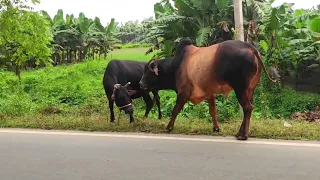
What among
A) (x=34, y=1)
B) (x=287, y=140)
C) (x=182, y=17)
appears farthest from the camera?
(x=182, y=17)

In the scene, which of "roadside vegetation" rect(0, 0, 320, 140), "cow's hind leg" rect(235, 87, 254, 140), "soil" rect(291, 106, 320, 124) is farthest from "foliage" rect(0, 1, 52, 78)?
"soil" rect(291, 106, 320, 124)

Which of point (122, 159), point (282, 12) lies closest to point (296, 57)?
point (282, 12)

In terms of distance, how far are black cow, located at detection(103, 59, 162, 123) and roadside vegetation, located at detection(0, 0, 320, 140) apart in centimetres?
39

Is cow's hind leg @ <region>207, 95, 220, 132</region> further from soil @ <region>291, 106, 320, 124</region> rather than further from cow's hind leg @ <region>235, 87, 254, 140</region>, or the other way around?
Answer: soil @ <region>291, 106, 320, 124</region>

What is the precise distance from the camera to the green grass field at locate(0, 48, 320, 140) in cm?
695

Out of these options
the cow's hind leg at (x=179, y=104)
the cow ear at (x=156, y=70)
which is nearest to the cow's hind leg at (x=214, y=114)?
the cow's hind leg at (x=179, y=104)

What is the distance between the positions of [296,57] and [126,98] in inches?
240

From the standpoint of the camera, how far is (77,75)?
1612cm

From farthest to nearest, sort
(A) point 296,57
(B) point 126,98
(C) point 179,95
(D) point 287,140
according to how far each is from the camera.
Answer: (A) point 296,57 < (B) point 126,98 < (C) point 179,95 < (D) point 287,140

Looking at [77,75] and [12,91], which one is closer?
[12,91]

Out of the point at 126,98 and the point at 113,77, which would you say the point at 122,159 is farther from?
the point at 113,77

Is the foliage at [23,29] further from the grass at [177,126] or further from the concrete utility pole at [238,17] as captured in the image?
the concrete utility pole at [238,17]

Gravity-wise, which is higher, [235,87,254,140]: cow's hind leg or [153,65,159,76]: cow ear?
[153,65,159,76]: cow ear

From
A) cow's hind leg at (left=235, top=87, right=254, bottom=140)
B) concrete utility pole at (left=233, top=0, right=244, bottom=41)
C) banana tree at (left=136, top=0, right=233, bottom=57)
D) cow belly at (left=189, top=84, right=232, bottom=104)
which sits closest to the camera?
cow's hind leg at (left=235, top=87, right=254, bottom=140)
